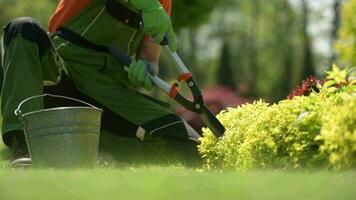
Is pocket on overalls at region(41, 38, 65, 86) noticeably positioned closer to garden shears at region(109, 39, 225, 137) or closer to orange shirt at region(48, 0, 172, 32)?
orange shirt at region(48, 0, 172, 32)

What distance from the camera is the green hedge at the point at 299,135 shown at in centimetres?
345

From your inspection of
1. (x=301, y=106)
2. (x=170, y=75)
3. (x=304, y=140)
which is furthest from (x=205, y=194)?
(x=170, y=75)

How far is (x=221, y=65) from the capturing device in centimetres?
3522

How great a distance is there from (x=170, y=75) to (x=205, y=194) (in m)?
35.3

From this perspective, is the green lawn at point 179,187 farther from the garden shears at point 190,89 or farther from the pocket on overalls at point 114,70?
the pocket on overalls at point 114,70

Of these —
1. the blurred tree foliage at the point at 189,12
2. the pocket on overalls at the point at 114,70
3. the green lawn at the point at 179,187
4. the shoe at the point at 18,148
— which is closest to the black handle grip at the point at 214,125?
the pocket on overalls at the point at 114,70

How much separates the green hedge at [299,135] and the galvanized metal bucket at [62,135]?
0.80 meters

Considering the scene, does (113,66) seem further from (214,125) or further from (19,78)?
(214,125)

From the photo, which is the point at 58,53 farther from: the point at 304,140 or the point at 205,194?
the point at 205,194

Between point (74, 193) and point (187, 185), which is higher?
point (187, 185)

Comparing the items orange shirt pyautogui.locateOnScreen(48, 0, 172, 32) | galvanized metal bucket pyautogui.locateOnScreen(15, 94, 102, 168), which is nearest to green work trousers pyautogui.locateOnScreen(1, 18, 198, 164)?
orange shirt pyautogui.locateOnScreen(48, 0, 172, 32)

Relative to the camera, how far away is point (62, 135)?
4.38m

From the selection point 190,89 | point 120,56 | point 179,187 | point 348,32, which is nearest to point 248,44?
point 348,32

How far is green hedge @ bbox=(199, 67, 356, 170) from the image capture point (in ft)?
11.3
